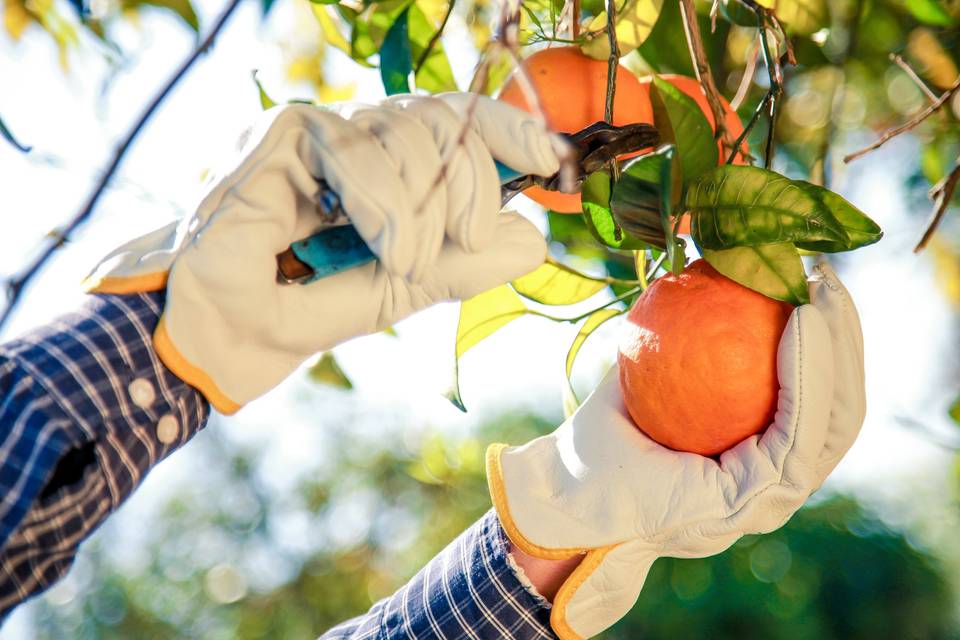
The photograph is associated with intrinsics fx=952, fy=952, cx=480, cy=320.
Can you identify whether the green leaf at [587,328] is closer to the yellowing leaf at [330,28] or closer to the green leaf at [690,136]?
the green leaf at [690,136]

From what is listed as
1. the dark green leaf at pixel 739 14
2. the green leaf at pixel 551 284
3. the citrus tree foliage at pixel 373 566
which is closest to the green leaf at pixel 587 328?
the green leaf at pixel 551 284

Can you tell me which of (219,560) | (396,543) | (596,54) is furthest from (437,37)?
(219,560)

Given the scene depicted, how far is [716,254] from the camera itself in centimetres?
44

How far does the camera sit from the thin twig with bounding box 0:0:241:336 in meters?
0.28

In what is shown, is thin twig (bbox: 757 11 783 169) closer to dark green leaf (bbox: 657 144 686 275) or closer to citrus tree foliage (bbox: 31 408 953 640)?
dark green leaf (bbox: 657 144 686 275)

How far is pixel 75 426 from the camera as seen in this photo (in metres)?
0.35

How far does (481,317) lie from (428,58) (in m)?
0.17

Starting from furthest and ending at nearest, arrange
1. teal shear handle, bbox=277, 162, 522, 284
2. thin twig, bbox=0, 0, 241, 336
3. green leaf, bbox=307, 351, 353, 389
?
green leaf, bbox=307, 351, 353, 389
teal shear handle, bbox=277, 162, 522, 284
thin twig, bbox=0, 0, 241, 336

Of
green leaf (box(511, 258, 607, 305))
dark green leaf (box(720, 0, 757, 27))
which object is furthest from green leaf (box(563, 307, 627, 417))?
dark green leaf (box(720, 0, 757, 27))

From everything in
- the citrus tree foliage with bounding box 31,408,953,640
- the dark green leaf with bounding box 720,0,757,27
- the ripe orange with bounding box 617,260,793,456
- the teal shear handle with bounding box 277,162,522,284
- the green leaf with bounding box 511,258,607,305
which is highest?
the dark green leaf with bounding box 720,0,757,27

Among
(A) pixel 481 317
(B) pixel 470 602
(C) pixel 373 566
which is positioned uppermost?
(A) pixel 481 317

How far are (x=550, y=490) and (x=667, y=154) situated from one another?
212 mm

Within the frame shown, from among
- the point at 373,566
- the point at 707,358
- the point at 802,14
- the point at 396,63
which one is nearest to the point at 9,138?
the point at 396,63

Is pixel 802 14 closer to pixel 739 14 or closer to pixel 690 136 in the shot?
pixel 739 14
